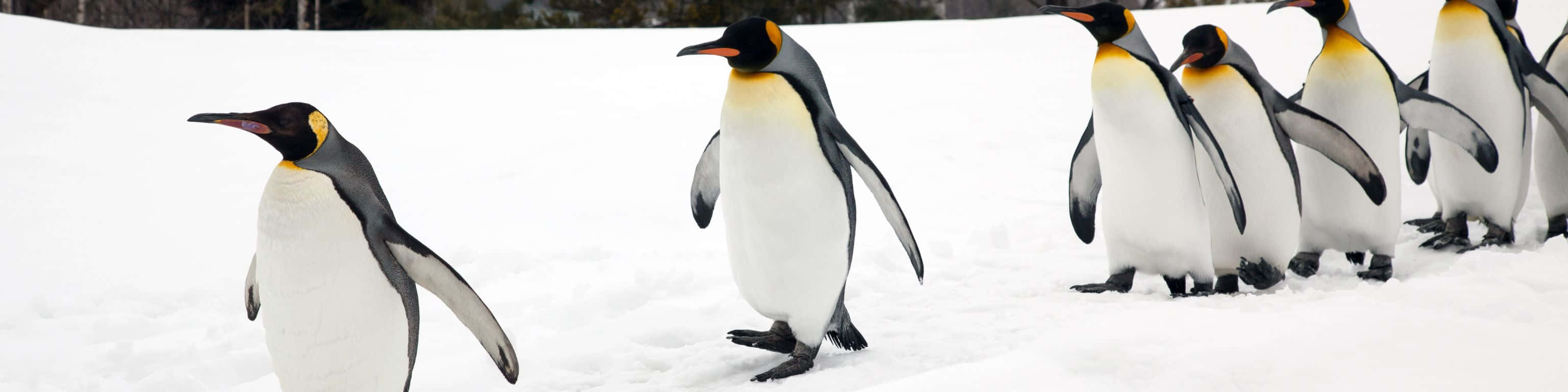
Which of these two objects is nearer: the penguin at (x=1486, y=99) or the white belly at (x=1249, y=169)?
the white belly at (x=1249, y=169)

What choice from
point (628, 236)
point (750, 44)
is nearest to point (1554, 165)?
point (750, 44)

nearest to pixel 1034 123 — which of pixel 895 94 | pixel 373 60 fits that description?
pixel 895 94

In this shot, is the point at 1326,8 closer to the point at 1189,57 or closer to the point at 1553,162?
the point at 1189,57

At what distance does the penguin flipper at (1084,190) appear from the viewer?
2971 mm

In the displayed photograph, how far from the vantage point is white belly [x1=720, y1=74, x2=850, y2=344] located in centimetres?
218

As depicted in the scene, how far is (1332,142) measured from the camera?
9.03 feet

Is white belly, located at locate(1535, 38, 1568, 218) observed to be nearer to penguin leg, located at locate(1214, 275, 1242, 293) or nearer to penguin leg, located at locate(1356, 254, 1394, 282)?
penguin leg, located at locate(1356, 254, 1394, 282)

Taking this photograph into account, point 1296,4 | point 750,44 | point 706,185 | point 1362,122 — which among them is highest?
point 1296,4

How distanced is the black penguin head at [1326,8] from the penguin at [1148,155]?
564mm

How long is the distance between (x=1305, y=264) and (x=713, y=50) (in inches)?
81.7

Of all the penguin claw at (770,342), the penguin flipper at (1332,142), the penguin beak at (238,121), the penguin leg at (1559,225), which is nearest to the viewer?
the penguin beak at (238,121)

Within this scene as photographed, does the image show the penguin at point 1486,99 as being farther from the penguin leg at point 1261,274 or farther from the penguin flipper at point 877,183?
the penguin flipper at point 877,183

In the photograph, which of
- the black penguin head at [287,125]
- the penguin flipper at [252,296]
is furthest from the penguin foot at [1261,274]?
the penguin flipper at [252,296]

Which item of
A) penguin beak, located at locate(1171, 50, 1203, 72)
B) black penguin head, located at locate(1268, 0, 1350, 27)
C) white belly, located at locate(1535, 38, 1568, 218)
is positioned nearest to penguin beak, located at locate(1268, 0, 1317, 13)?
black penguin head, located at locate(1268, 0, 1350, 27)
